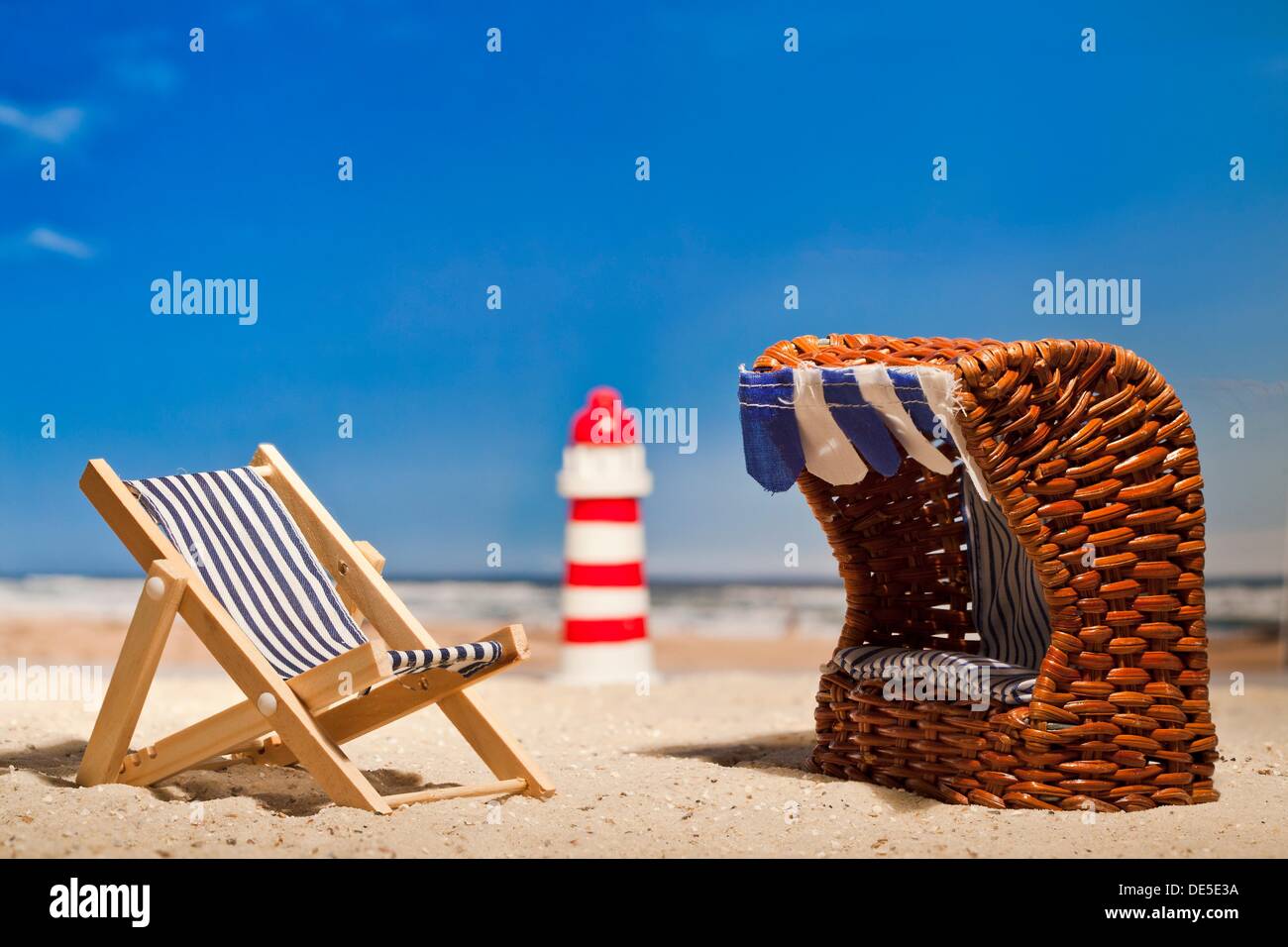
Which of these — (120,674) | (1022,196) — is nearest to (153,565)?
(120,674)

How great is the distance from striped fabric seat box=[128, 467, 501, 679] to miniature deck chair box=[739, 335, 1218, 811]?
117 cm

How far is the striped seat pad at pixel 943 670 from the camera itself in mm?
3471

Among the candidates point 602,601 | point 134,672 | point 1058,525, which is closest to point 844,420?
point 1058,525

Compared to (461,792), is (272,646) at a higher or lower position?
higher

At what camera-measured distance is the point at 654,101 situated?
13.1 m

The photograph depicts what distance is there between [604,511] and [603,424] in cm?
44

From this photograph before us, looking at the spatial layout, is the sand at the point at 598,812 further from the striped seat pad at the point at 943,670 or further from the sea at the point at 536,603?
the sea at the point at 536,603

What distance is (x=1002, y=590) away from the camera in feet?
13.9

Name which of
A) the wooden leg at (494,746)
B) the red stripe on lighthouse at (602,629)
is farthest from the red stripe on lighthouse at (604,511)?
the wooden leg at (494,746)

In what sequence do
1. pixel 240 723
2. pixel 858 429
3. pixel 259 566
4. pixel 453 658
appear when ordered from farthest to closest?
pixel 259 566 → pixel 858 429 → pixel 240 723 → pixel 453 658

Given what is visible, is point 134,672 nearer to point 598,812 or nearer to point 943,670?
point 598,812

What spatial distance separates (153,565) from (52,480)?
33.6ft

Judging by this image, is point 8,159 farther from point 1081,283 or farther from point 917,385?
point 917,385
